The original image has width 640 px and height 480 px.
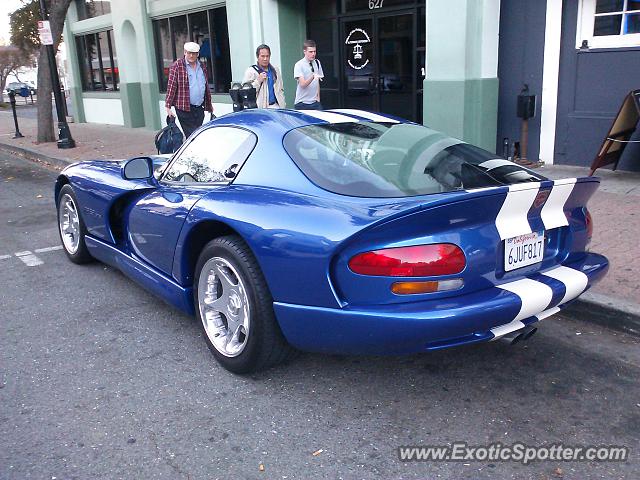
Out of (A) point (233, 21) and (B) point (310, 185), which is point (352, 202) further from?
(A) point (233, 21)

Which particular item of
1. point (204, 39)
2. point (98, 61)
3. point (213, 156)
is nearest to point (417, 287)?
point (213, 156)

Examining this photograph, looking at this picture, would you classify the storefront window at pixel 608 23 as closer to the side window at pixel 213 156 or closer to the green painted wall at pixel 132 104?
the side window at pixel 213 156

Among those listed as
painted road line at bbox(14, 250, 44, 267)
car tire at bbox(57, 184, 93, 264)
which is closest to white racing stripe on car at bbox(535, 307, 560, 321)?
car tire at bbox(57, 184, 93, 264)

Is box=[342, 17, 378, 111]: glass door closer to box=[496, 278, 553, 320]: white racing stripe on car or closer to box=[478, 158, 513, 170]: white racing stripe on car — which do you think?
box=[478, 158, 513, 170]: white racing stripe on car

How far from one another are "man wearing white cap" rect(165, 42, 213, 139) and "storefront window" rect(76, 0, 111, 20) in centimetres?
1296

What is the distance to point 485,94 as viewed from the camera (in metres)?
8.74

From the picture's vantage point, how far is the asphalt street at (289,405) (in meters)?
2.63

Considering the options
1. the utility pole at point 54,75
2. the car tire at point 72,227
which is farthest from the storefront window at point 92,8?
the car tire at point 72,227

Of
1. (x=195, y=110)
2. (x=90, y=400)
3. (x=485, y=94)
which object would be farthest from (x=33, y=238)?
(x=485, y=94)

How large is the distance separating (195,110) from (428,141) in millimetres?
5674

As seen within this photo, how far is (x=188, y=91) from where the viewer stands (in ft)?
27.6

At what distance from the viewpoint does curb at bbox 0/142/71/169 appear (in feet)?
39.1

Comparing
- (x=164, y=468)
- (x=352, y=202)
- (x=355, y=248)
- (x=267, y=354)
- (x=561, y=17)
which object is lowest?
(x=164, y=468)

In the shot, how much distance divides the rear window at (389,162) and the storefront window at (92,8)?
18.5 metres
